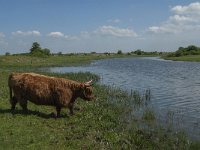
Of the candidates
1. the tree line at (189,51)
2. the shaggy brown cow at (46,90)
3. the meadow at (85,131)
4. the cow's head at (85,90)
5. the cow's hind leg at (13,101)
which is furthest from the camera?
the tree line at (189,51)

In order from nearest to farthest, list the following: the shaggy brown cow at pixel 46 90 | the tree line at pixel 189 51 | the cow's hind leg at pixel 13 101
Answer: the shaggy brown cow at pixel 46 90 → the cow's hind leg at pixel 13 101 → the tree line at pixel 189 51

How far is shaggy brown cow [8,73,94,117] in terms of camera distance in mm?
16781

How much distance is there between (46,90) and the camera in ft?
55.1

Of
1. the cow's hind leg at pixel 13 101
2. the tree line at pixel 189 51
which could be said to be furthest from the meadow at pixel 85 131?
the tree line at pixel 189 51

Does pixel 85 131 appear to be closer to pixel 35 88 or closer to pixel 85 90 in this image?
pixel 85 90

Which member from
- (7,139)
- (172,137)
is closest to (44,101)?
(7,139)

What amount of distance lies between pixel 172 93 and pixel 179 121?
11.4 meters

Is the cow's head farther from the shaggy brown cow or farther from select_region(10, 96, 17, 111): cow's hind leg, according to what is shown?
select_region(10, 96, 17, 111): cow's hind leg

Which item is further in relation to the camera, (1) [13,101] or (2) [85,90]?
(1) [13,101]

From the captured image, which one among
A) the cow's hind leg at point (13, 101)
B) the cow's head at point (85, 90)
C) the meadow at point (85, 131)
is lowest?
the meadow at point (85, 131)

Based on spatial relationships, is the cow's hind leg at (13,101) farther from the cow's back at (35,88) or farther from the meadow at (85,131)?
the cow's back at (35,88)

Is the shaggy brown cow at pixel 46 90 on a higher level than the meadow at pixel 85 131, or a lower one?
higher

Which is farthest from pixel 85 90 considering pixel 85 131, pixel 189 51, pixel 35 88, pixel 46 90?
pixel 189 51

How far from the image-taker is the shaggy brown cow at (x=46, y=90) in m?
16.8
